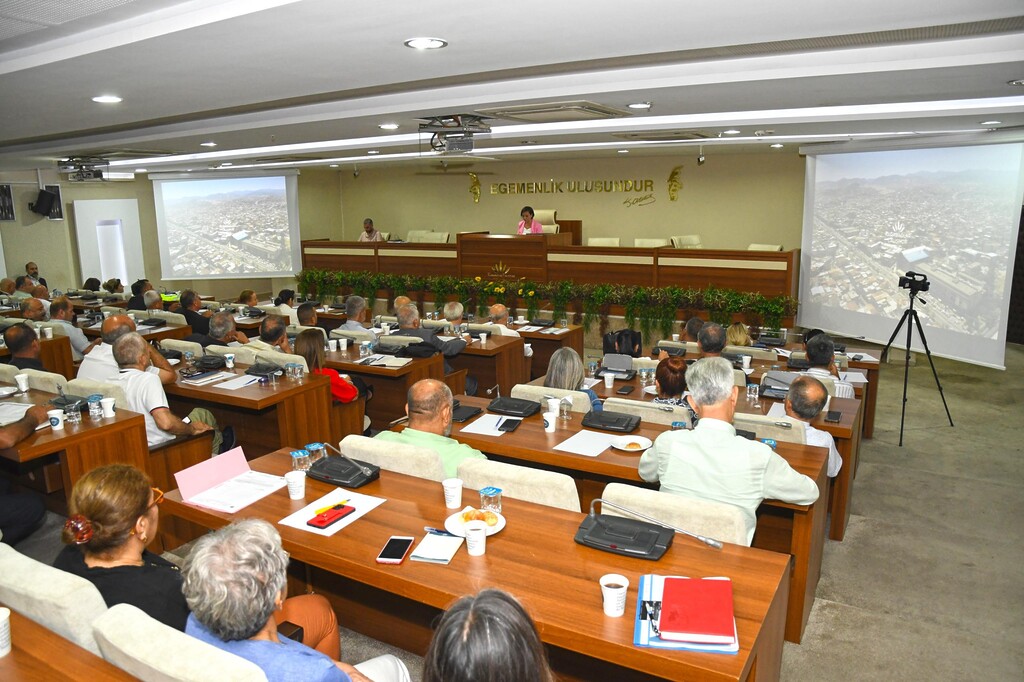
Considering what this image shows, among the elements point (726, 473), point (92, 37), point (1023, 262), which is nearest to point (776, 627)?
point (726, 473)

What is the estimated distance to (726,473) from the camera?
285cm

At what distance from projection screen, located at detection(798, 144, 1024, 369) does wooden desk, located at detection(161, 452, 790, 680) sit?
6.87 metres

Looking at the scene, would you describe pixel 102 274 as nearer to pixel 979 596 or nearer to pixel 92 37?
pixel 92 37

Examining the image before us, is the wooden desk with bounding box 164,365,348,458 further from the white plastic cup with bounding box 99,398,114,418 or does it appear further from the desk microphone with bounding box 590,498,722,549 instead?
the desk microphone with bounding box 590,498,722,549

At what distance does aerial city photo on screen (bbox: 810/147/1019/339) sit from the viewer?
7637 mm

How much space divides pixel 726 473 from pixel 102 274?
14852 mm

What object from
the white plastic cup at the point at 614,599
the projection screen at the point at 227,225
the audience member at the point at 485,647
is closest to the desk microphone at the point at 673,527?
the white plastic cup at the point at 614,599

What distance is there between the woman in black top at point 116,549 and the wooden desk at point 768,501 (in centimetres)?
178

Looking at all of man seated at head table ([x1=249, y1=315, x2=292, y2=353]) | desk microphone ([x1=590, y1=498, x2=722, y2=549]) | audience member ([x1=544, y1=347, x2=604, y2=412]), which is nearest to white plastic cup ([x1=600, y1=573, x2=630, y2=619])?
desk microphone ([x1=590, y1=498, x2=722, y2=549])

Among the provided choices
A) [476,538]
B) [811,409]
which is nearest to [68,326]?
[476,538]

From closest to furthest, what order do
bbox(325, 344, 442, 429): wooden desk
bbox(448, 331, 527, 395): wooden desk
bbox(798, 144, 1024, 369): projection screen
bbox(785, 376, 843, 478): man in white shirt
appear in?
bbox(785, 376, 843, 478): man in white shirt
bbox(325, 344, 442, 429): wooden desk
bbox(448, 331, 527, 395): wooden desk
bbox(798, 144, 1024, 369): projection screen

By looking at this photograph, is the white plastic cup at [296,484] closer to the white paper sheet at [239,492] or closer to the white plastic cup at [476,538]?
the white paper sheet at [239,492]

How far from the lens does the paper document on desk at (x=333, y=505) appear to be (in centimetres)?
269

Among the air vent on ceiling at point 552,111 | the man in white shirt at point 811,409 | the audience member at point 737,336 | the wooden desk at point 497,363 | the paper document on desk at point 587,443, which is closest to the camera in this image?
the paper document on desk at point 587,443
